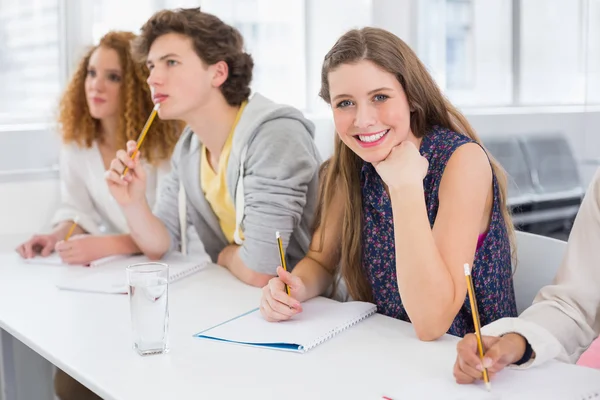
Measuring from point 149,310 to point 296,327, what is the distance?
0.83 ft

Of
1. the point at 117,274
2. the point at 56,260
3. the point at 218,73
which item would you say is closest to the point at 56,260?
the point at 56,260

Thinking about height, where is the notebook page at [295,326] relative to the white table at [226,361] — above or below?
above

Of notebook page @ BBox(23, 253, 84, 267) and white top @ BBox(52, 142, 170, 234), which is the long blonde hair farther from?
white top @ BBox(52, 142, 170, 234)

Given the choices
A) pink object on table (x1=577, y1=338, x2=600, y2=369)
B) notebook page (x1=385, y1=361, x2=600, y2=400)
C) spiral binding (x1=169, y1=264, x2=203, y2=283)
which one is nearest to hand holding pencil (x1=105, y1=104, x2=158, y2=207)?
spiral binding (x1=169, y1=264, x2=203, y2=283)

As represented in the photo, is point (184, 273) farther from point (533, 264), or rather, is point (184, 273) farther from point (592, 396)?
point (592, 396)

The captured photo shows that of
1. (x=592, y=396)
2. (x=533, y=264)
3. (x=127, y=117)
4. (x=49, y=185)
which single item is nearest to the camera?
(x=592, y=396)

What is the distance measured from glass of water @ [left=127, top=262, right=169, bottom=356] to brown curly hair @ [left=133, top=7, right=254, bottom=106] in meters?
0.87

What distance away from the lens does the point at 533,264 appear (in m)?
1.57

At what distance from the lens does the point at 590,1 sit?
9.09 feet

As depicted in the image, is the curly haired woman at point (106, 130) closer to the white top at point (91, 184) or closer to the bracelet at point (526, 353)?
the white top at point (91, 184)

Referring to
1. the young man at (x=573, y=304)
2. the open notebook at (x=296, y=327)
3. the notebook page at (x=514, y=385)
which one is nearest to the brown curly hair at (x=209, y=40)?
the open notebook at (x=296, y=327)

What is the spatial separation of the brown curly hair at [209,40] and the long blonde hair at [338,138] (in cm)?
48

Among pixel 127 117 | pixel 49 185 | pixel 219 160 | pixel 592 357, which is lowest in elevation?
pixel 592 357

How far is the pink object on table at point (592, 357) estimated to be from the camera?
1212 mm
